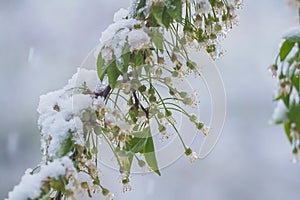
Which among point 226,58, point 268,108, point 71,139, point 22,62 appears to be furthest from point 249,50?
point 71,139

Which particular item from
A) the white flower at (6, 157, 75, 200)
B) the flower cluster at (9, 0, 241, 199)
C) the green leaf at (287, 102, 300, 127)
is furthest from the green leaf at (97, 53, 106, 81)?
the green leaf at (287, 102, 300, 127)

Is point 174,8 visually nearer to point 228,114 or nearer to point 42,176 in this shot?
point 42,176

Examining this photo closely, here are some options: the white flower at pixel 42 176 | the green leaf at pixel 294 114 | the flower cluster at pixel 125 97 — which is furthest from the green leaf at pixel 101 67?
the green leaf at pixel 294 114

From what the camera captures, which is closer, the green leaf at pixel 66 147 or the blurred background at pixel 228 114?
the green leaf at pixel 66 147

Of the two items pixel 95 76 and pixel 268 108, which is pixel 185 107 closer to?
pixel 95 76

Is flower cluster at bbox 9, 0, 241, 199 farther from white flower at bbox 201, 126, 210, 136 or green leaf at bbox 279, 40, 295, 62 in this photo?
green leaf at bbox 279, 40, 295, 62

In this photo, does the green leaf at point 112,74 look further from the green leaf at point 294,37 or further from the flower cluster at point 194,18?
the green leaf at point 294,37

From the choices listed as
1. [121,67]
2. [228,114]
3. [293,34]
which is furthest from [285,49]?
[228,114]
